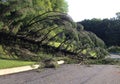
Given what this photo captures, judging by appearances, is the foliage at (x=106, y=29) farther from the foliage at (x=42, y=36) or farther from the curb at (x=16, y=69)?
the curb at (x=16, y=69)

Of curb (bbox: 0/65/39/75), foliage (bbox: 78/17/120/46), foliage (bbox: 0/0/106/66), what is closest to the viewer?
curb (bbox: 0/65/39/75)

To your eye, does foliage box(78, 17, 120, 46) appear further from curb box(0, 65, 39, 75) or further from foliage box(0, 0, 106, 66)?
curb box(0, 65, 39, 75)

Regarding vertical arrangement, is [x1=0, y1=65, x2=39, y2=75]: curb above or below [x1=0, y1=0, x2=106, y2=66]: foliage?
below

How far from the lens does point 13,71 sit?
16.4m

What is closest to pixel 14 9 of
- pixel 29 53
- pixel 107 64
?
pixel 29 53

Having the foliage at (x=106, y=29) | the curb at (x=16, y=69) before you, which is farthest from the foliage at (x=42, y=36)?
the foliage at (x=106, y=29)

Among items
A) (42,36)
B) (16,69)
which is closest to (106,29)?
(42,36)

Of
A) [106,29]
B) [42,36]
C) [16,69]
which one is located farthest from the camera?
[106,29]

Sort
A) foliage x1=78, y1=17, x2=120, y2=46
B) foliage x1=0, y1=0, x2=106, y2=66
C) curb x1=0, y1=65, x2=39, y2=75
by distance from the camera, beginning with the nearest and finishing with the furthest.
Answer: curb x1=0, y1=65, x2=39, y2=75, foliage x1=0, y1=0, x2=106, y2=66, foliage x1=78, y1=17, x2=120, y2=46

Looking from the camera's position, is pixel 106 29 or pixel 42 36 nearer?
pixel 42 36

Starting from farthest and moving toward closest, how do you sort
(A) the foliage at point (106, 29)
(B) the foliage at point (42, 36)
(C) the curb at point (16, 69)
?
(A) the foliage at point (106, 29), (B) the foliage at point (42, 36), (C) the curb at point (16, 69)

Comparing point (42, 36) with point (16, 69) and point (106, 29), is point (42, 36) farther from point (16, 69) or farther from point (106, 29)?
point (106, 29)

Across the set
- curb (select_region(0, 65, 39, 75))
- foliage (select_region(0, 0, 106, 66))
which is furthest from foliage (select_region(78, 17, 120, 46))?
curb (select_region(0, 65, 39, 75))

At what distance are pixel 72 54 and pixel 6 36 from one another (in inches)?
228
